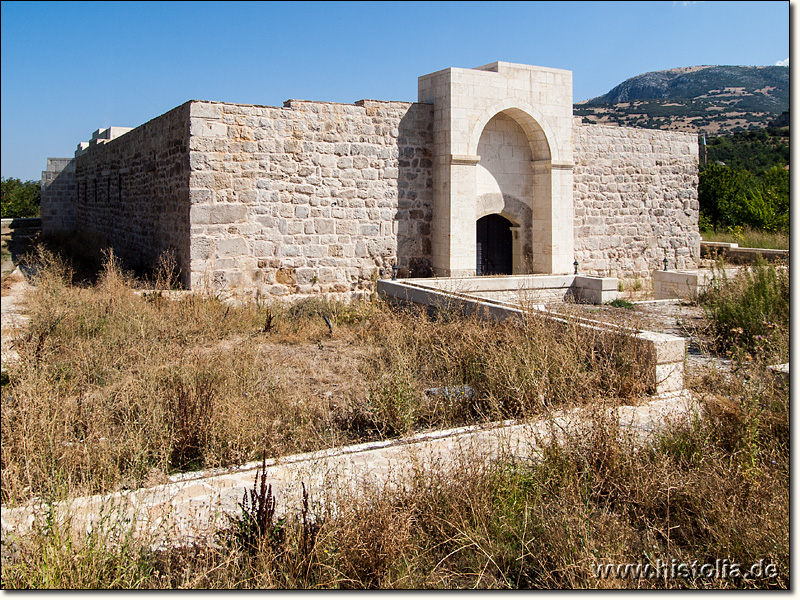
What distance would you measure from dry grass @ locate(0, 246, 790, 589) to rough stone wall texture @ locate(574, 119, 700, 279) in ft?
25.2

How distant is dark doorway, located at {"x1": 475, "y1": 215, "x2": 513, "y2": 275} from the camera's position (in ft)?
45.0

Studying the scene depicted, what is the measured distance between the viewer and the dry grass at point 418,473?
3.09 m

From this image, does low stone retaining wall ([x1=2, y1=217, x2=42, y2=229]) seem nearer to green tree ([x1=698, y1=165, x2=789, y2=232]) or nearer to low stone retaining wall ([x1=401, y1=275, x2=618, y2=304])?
low stone retaining wall ([x1=401, y1=275, x2=618, y2=304])

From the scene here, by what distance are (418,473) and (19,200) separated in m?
33.1

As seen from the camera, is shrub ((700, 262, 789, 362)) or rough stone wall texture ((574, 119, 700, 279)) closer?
shrub ((700, 262, 789, 362))

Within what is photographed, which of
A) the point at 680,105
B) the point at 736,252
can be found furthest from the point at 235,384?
the point at 680,105

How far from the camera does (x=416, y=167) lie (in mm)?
12430

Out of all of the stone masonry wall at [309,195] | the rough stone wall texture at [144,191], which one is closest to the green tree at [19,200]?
the rough stone wall texture at [144,191]

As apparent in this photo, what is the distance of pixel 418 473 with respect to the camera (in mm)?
3600

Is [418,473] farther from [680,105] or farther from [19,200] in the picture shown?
[680,105]

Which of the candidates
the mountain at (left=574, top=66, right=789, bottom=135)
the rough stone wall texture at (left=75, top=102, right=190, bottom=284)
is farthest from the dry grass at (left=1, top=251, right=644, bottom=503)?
the mountain at (left=574, top=66, right=789, bottom=135)

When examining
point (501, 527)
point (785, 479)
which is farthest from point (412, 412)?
point (785, 479)

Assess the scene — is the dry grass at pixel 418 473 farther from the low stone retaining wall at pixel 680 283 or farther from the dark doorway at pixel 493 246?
the dark doorway at pixel 493 246

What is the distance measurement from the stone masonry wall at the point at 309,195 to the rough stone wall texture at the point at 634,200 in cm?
382
